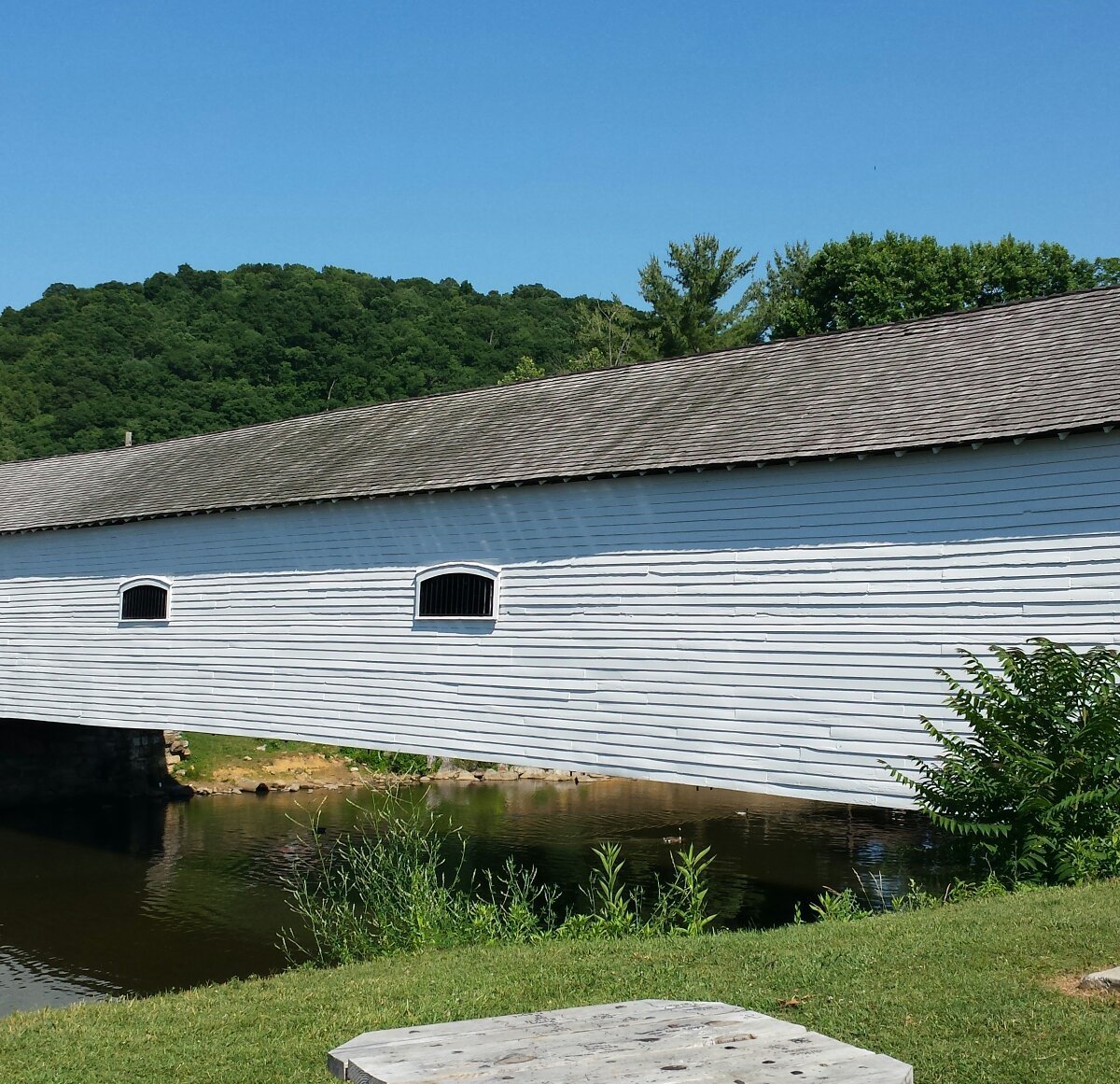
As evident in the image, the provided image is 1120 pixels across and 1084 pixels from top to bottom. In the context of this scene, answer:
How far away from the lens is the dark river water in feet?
43.3

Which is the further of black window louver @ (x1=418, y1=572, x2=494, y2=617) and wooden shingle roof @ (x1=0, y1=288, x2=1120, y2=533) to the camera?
black window louver @ (x1=418, y1=572, x2=494, y2=617)

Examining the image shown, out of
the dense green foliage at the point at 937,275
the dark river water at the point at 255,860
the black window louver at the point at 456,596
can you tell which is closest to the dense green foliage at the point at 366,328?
the dense green foliage at the point at 937,275

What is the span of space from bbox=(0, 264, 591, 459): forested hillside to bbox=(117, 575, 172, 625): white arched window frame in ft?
88.0

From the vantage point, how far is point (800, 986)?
572cm

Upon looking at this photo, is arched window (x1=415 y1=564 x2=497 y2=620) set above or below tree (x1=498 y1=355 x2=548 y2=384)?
below

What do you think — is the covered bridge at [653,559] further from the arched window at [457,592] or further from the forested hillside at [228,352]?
the forested hillside at [228,352]

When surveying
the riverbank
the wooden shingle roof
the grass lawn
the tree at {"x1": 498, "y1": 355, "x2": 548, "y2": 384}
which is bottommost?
the riverbank

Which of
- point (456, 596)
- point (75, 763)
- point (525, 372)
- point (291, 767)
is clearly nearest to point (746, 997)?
point (456, 596)

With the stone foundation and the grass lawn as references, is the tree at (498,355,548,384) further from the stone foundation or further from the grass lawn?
the grass lawn

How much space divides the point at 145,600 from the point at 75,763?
8.87 m

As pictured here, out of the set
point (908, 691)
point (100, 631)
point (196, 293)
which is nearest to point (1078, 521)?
point (908, 691)

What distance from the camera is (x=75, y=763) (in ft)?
79.7

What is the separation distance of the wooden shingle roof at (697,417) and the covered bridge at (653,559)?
0.05 m

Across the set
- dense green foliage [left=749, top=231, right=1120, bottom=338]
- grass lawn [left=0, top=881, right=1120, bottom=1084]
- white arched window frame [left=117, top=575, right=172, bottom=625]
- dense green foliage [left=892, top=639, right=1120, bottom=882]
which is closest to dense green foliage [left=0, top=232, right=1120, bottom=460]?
dense green foliage [left=749, top=231, right=1120, bottom=338]
